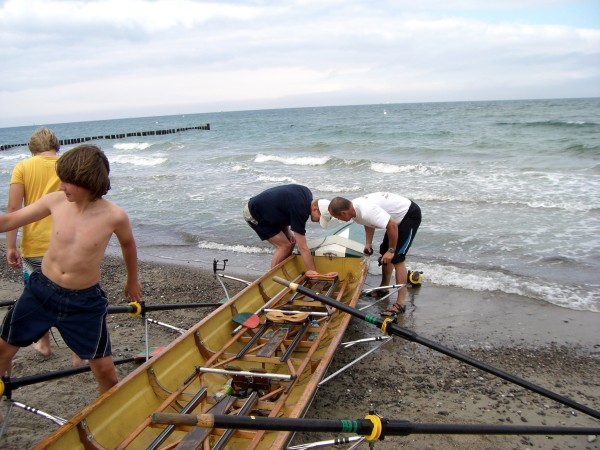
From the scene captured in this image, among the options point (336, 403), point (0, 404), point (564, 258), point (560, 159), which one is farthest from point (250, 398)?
point (560, 159)

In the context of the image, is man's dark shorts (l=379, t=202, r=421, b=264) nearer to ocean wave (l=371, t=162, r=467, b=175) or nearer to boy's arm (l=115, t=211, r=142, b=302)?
boy's arm (l=115, t=211, r=142, b=302)

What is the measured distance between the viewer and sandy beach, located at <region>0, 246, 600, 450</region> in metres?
4.64

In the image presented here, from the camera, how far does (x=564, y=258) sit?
9.62 metres

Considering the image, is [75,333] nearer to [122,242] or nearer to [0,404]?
[122,242]

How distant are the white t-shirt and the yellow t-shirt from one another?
3418 millimetres

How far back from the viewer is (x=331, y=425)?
108 inches

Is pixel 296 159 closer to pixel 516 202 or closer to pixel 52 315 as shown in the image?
pixel 516 202

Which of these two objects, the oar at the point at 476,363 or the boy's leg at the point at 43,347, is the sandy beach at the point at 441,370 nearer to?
the boy's leg at the point at 43,347

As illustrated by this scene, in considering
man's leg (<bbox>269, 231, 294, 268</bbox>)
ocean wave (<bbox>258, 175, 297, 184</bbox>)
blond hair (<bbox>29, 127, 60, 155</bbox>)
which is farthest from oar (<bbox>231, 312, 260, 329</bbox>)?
ocean wave (<bbox>258, 175, 297, 184</bbox>)

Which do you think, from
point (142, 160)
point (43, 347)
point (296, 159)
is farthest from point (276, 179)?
point (43, 347)

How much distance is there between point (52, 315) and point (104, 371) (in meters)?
0.56

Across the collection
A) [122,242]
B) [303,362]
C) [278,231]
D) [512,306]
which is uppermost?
[122,242]

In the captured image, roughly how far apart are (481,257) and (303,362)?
20.9ft

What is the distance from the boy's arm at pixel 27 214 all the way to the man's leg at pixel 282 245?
4.14 m
